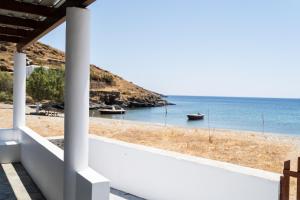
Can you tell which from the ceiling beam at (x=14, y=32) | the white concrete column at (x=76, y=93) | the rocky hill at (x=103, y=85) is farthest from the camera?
the rocky hill at (x=103, y=85)

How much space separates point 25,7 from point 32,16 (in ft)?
2.15

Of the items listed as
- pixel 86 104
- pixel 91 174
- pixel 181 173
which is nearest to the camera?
pixel 91 174

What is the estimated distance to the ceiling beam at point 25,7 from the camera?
3.00m

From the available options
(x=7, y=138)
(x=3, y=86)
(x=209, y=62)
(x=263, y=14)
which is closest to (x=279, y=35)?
(x=263, y=14)

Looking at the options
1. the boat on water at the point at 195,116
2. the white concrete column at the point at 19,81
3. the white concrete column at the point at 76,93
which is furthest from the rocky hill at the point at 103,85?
the white concrete column at the point at 76,93

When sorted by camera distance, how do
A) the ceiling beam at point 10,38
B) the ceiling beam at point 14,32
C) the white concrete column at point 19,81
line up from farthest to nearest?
the white concrete column at point 19,81 → the ceiling beam at point 10,38 → the ceiling beam at point 14,32

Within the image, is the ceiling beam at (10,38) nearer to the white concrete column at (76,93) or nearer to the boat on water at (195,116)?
the white concrete column at (76,93)

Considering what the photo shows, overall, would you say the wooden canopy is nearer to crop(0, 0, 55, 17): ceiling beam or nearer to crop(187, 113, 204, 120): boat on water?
crop(0, 0, 55, 17): ceiling beam

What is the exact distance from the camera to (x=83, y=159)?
2.60 metres

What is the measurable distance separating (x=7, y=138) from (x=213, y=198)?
12.9 feet

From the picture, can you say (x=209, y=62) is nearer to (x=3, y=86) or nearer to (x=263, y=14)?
(x=263, y=14)

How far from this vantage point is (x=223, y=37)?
4238 centimetres

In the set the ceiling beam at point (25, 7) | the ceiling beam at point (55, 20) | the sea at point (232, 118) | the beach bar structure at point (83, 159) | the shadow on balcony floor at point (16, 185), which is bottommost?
the sea at point (232, 118)

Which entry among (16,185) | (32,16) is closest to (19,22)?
(32,16)
